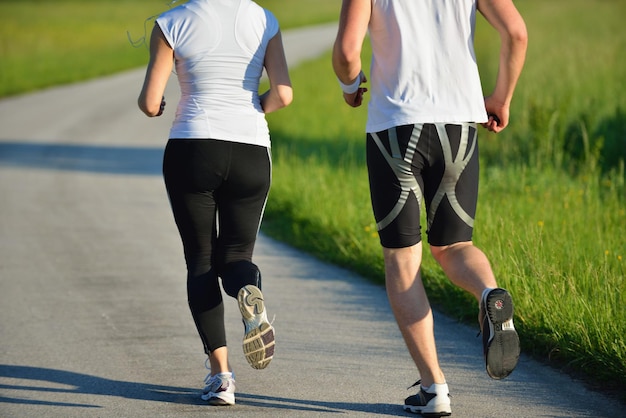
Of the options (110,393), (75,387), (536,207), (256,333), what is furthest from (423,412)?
(536,207)

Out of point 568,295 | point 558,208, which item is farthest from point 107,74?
point 568,295

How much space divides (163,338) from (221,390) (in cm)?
127

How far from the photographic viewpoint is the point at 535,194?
9219 mm

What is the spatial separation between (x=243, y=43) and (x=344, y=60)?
1.75 ft

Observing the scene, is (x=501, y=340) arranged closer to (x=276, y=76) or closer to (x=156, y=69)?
(x=276, y=76)

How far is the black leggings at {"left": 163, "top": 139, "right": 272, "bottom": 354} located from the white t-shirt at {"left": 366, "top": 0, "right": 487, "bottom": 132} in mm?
683

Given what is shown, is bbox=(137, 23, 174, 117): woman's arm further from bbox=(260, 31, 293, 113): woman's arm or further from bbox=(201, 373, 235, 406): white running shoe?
bbox=(201, 373, 235, 406): white running shoe

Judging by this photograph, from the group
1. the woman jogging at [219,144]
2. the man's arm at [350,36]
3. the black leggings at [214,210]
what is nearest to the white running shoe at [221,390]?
the woman jogging at [219,144]

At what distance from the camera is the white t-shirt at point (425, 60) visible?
3.96 m

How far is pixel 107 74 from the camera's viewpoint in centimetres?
2686

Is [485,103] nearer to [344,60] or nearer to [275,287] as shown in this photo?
[344,60]

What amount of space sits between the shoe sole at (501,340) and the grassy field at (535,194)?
100 cm

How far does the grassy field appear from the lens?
5.22 m

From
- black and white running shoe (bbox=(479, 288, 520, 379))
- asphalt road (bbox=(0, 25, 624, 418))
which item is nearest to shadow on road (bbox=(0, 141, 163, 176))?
asphalt road (bbox=(0, 25, 624, 418))
